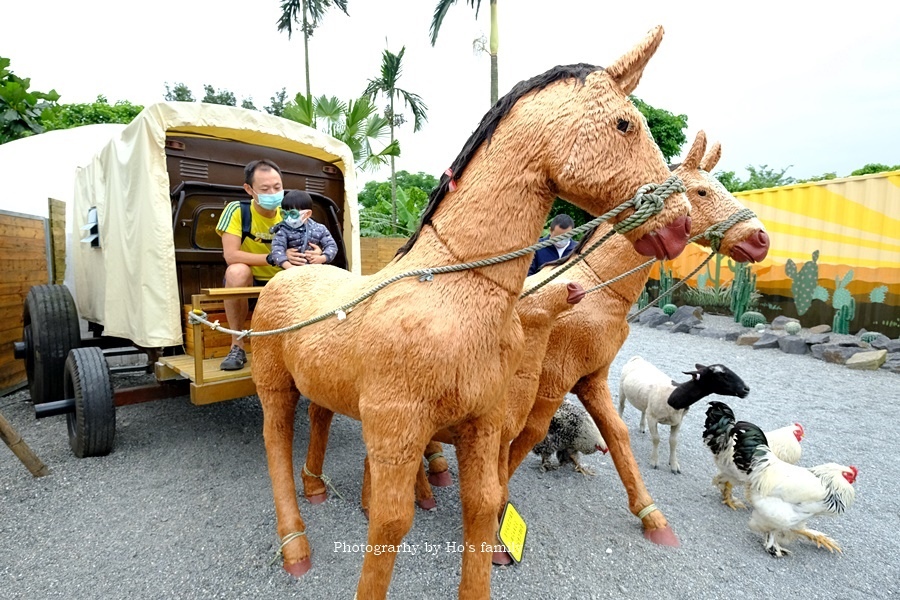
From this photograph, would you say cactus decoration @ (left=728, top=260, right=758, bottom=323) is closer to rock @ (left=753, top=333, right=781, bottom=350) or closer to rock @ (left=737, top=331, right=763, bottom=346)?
rock @ (left=737, top=331, right=763, bottom=346)

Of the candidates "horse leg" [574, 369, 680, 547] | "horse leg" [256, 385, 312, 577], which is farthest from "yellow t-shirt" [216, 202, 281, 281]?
"horse leg" [574, 369, 680, 547]

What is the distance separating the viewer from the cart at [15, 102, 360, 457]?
2.71m

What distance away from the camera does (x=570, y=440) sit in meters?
2.99

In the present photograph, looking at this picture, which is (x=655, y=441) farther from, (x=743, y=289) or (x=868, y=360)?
(x=743, y=289)

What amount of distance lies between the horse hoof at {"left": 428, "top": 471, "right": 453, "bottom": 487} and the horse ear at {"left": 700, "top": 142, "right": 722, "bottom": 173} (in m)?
2.26

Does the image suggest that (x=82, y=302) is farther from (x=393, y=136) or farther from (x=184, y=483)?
(x=393, y=136)

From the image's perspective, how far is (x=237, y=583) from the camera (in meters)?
1.94

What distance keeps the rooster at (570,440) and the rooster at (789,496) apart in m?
0.88

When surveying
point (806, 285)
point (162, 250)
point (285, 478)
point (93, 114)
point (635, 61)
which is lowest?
point (285, 478)

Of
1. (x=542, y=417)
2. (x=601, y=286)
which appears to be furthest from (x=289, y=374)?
(x=601, y=286)

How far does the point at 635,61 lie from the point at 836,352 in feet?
22.3

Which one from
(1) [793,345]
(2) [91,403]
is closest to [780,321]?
(1) [793,345]

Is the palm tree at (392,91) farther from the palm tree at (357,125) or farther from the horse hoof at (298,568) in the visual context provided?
the horse hoof at (298,568)

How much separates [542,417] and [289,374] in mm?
1143
